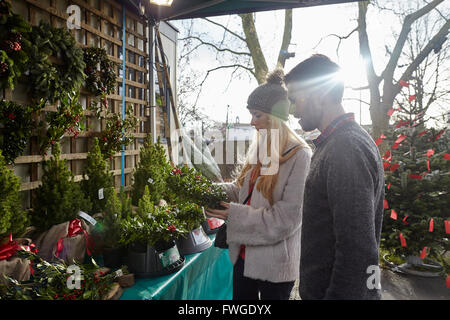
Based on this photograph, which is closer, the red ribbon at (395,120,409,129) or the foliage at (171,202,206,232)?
the foliage at (171,202,206,232)

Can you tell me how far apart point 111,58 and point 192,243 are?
2.14 m

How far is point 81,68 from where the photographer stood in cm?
254

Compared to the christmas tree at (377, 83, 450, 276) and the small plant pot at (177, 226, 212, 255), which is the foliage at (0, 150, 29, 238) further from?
the christmas tree at (377, 83, 450, 276)

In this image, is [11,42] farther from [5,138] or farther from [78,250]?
[78,250]

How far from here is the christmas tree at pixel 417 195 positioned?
3.41 m

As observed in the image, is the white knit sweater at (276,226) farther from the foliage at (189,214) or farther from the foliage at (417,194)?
the foliage at (417,194)

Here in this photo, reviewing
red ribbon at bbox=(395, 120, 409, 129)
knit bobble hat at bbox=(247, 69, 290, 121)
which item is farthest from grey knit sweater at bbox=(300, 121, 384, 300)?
red ribbon at bbox=(395, 120, 409, 129)

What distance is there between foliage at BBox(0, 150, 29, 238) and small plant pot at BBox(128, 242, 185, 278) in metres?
0.67

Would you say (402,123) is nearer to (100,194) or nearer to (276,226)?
(276,226)

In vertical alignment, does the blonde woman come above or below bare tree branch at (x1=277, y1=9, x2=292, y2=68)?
below

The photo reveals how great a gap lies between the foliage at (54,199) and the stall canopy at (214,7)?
2.29 meters

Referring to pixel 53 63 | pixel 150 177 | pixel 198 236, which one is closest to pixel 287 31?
pixel 150 177

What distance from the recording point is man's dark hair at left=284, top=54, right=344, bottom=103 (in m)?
1.12
